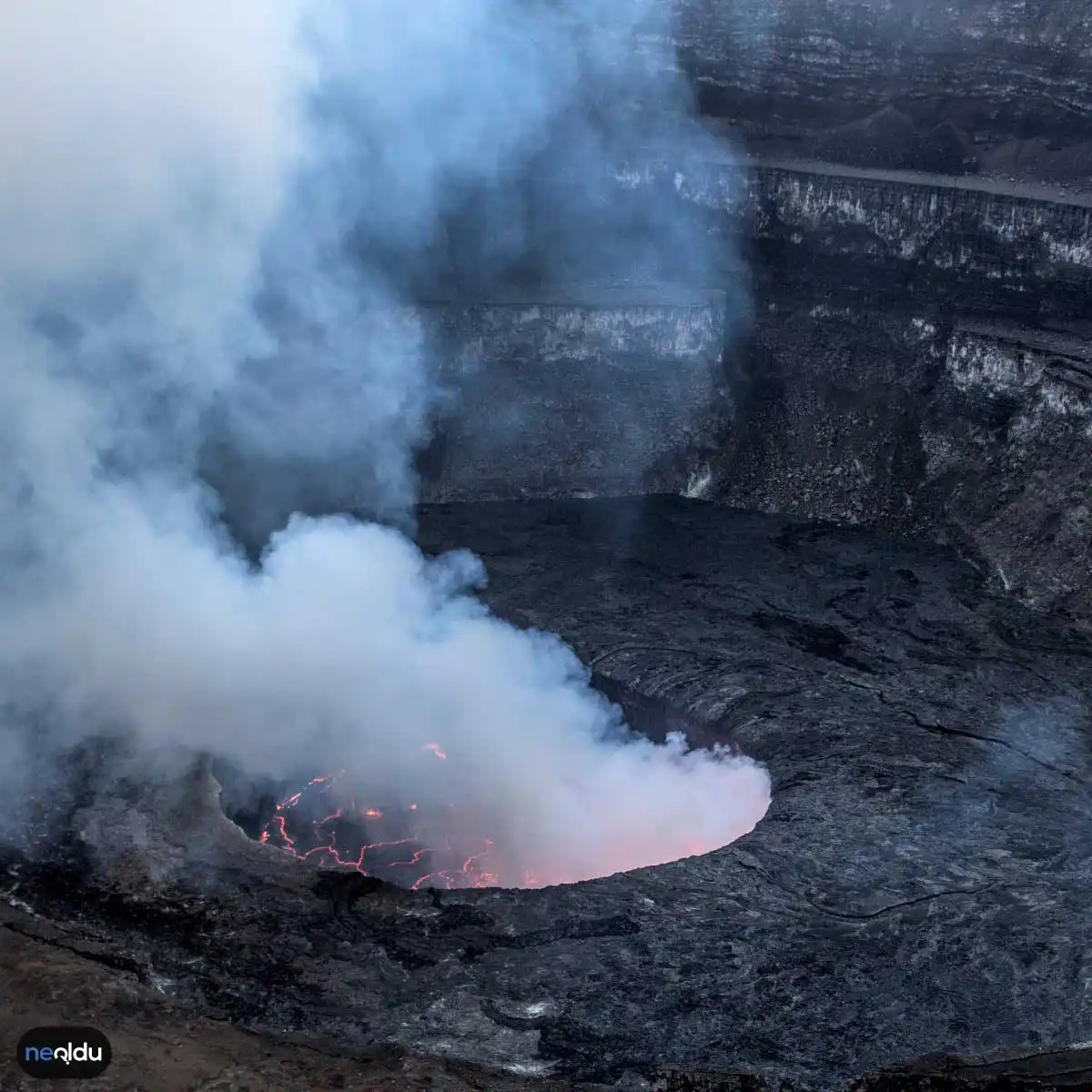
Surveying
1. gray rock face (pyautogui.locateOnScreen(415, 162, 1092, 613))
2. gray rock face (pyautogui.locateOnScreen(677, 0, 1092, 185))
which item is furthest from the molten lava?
gray rock face (pyautogui.locateOnScreen(677, 0, 1092, 185))

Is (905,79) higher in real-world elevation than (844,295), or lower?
higher

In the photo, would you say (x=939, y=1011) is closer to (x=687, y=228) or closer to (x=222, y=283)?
(x=222, y=283)

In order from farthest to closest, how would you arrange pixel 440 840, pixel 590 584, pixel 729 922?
pixel 590 584
pixel 440 840
pixel 729 922

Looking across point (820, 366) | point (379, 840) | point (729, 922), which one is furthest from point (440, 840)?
point (820, 366)

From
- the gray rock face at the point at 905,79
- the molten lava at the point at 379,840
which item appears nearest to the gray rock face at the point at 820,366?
the gray rock face at the point at 905,79

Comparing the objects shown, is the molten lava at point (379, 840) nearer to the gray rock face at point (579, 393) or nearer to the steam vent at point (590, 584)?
the steam vent at point (590, 584)

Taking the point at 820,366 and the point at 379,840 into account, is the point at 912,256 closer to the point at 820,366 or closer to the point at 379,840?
the point at 820,366

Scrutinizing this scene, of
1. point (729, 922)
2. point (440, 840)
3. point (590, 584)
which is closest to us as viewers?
point (729, 922)
